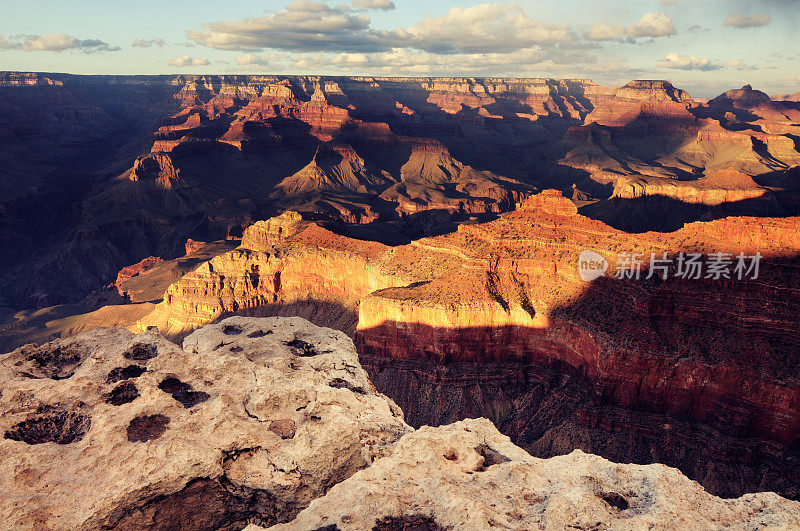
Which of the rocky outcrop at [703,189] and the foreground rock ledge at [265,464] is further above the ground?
the foreground rock ledge at [265,464]

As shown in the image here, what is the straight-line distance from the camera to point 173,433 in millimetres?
22438

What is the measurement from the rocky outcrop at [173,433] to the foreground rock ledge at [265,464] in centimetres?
7

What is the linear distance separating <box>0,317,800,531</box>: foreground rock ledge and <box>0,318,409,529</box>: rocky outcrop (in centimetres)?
7

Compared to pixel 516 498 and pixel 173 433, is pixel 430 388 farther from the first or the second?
pixel 516 498

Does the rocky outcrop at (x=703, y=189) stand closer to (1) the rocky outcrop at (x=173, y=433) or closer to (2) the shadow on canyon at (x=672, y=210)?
(2) the shadow on canyon at (x=672, y=210)

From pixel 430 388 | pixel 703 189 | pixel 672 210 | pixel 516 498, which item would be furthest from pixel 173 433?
pixel 703 189

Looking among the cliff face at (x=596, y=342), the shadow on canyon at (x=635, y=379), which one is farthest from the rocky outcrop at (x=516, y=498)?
the cliff face at (x=596, y=342)

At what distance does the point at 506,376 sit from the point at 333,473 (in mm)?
35710

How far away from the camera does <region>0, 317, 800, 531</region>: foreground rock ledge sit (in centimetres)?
1802

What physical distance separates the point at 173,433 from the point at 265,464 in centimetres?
413

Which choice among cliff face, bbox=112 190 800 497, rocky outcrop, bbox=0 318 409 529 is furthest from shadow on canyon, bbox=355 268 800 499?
rocky outcrop, bbox=0 318 409 529

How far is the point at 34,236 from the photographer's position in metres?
191

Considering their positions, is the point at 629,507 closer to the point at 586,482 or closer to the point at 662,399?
the point at 586,482

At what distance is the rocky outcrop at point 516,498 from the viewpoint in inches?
686
